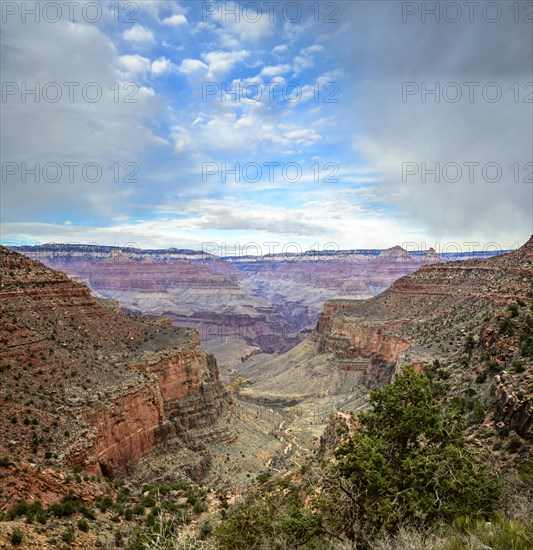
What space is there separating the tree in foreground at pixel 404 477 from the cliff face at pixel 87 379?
1730 cm

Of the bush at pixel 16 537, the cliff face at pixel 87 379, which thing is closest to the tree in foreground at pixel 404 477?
the bush at pixel 16 537

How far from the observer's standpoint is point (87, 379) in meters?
33.2

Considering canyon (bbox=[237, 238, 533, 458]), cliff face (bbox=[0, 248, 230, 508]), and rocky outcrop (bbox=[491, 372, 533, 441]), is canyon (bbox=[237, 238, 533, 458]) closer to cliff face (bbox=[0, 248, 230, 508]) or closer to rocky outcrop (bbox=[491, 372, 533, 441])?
rocky outcrop (bbox=[491, 372, 533, 441])

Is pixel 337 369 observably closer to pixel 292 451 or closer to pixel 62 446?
pixel 292 451

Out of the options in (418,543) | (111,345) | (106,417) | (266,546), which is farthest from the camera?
(111,345)

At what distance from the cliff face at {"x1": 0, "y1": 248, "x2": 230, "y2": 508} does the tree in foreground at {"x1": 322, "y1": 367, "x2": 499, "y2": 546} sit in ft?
56.7

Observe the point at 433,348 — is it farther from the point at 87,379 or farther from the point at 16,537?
the point at 16,537

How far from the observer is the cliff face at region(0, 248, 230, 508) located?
25656 mm

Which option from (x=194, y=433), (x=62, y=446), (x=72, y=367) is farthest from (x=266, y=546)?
(x=194, y=433)

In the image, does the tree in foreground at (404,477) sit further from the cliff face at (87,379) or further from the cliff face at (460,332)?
the cliff face at (87,379)

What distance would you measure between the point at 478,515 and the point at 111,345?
38.2 meters

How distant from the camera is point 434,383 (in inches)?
1062

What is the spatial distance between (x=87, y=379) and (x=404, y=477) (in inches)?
1077

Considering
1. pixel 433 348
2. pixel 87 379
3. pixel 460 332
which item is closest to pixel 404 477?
pixel 87 379
